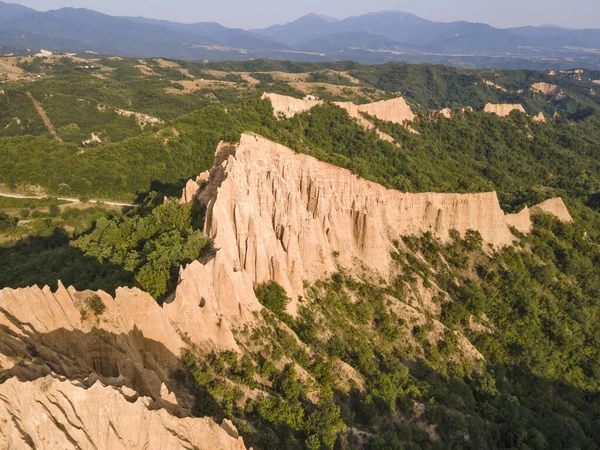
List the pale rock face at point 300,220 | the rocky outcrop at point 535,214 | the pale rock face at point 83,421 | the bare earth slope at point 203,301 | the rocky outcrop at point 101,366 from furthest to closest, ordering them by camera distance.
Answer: the rocky outcrop at point 535,214, the pale rock face at point 300,220, the bare earth slope at point 203,301, the rocky outcrop at point 101,366, the pale rock face at point 83,421

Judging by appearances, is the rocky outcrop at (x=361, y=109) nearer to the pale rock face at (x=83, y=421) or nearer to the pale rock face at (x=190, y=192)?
the pale rock face at (x=190, y=192)

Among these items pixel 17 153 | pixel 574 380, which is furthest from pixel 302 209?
pixel 17 153

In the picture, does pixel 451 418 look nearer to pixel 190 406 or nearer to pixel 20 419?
pixel 190 406

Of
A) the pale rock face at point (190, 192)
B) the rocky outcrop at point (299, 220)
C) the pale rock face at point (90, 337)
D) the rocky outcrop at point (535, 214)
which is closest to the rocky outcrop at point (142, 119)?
the rocky outcrop at point (299, 220)

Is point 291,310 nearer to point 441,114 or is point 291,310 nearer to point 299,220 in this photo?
point 299,220

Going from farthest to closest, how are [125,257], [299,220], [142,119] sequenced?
[142,119]
[299,220]
[125,257]

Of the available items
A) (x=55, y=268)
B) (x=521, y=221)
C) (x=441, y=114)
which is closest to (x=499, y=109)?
(x=441, y=114)
